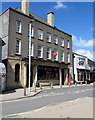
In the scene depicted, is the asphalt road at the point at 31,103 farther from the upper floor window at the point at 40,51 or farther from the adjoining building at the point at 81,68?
the adjoining building at the point at 81,68

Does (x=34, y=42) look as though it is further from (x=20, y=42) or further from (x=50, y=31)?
(x=50, y=31)

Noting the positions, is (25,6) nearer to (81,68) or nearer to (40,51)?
(40,51)

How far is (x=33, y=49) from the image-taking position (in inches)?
1010

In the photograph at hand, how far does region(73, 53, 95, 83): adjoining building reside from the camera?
120 feet

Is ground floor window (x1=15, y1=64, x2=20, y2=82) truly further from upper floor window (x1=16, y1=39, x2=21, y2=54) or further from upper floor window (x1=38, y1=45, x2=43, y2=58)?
upper floor window (x1=38, y1=45, x2=43, y2=58)

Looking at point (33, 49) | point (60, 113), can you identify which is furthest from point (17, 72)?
point (60, 113)

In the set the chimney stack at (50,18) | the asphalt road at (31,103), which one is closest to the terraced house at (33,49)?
the chimney stack at (50,18)

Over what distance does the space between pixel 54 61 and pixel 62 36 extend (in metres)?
6.37

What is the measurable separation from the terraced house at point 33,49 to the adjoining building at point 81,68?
2656 millimetres

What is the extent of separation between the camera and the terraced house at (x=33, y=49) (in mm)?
22234

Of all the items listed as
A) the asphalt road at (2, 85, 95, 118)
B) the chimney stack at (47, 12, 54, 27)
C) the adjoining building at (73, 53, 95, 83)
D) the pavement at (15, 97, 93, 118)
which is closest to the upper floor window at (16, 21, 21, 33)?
the chimney stack at (47, 12, 54, 27)

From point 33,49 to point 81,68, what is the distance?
16.7 meters

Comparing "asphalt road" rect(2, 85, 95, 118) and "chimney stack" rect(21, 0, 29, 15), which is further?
"chimney stack" rect(21, 0, 29, 15)

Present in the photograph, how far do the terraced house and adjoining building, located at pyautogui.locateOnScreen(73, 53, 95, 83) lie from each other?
2656 millimetres
